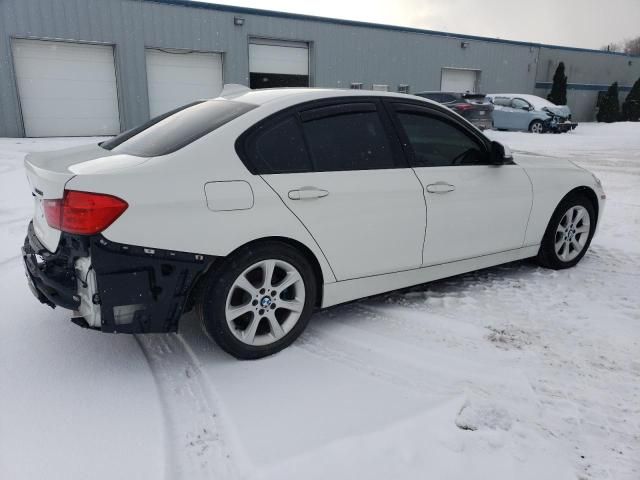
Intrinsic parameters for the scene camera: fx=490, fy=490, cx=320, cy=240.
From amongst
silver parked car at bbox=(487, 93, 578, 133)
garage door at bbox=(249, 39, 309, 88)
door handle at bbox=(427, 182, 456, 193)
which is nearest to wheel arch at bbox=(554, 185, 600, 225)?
door handle at bbox=(427, 182, 456, 193)

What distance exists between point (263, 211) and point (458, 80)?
82.6 feet

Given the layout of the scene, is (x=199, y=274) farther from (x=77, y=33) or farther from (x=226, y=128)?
(x=77, y=33)

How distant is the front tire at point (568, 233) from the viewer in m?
4.23

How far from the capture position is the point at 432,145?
11.4ft

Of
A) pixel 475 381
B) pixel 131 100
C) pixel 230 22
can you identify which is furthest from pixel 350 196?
pixel 230 22

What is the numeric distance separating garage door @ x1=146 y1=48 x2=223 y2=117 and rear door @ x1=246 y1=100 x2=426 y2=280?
1483 centimetres

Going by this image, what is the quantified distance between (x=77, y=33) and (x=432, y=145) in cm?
1524

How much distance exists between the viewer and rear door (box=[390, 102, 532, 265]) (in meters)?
3.34

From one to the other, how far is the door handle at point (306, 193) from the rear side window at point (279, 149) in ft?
0.39

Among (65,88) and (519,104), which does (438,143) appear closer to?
(65,88)

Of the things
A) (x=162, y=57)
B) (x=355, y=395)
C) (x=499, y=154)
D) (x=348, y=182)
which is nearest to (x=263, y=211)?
(x=348, y=182)

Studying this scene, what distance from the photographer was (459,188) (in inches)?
136

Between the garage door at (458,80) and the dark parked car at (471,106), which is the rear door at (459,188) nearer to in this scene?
the dark parked car at (471,106)

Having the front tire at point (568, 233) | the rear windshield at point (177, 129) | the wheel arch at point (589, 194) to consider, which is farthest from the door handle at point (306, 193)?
the wheel arch at point (589, 194)
